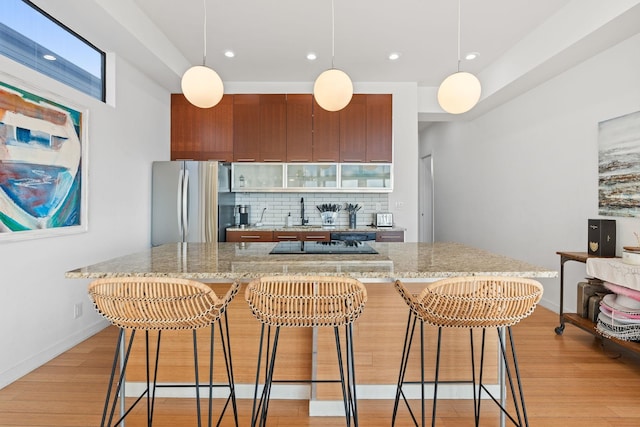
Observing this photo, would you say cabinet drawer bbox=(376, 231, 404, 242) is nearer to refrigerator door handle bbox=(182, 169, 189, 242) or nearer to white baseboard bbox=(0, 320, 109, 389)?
refrigerator door handle bbox=(182, 169, 189, 242)

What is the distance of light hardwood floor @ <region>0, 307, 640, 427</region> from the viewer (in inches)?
80.4

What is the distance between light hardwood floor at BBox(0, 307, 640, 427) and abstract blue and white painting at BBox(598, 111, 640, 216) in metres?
1.21

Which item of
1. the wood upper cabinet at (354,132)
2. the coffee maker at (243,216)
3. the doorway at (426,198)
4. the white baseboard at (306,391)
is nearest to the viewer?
the white baseboard at (306,391)

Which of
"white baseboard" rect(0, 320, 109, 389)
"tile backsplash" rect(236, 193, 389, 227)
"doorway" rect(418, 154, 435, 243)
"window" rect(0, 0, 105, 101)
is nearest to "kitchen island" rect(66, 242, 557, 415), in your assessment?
"white baseboard" rect(0, 320, 109, 389)

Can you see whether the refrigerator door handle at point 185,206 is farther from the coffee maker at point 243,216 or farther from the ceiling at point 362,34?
the ceiling at point 362,34

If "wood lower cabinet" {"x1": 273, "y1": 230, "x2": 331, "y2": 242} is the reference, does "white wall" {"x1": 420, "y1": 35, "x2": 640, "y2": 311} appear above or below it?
above

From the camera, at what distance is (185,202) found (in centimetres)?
436

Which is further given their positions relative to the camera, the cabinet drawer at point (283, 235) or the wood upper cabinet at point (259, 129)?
the wood upper cabinet at point (259, 129)

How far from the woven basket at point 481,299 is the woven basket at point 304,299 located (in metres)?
0.32

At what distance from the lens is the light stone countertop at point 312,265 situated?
1732mm

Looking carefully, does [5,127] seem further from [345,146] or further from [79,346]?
[345,146]

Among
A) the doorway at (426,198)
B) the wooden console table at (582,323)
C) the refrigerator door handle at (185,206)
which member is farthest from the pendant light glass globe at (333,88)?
the doorway at (426,198)

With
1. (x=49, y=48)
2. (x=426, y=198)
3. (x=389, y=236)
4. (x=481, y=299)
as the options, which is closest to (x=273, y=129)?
(x=389, y=236)

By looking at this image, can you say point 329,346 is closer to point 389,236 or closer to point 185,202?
point 389,236
